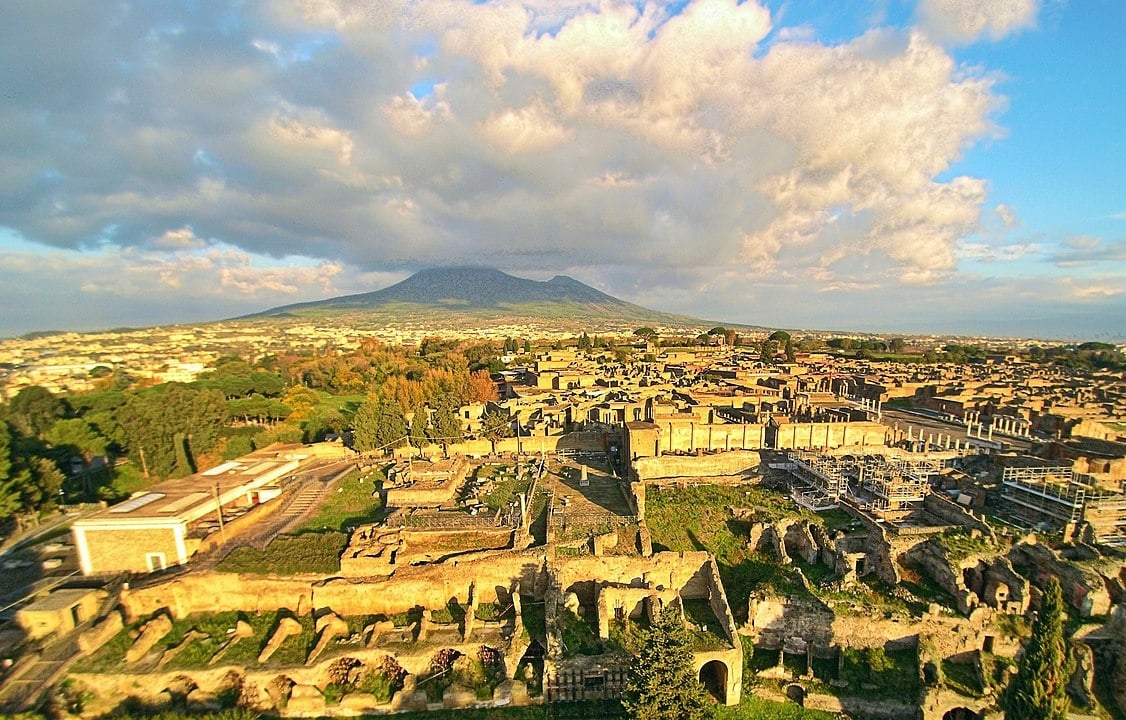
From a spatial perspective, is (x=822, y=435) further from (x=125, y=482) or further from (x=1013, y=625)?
(x=125, y=482)

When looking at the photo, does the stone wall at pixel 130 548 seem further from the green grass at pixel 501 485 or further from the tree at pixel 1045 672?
the tree at pixel 1045 672

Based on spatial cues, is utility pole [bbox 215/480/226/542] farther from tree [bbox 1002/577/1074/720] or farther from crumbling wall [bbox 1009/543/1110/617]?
crumbling wall [bbox 1009/543/1110/617]

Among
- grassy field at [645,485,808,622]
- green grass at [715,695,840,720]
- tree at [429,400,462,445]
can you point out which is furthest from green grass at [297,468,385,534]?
green grass at [715,695,840,720]

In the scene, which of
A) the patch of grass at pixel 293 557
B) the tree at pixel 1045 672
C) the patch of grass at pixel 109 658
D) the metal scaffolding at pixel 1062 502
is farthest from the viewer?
the metal scaffolding at pixel 1062 502

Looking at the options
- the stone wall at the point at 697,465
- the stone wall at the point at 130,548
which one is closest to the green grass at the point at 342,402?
the stone wall at the point at 130,548

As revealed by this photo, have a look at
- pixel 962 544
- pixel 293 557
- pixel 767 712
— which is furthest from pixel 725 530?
pixel 293 557


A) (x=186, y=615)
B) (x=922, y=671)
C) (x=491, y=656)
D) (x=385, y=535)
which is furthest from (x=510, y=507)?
(x=922, y=671)

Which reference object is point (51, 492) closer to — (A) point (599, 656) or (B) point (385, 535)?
(B) point (385, 535)
